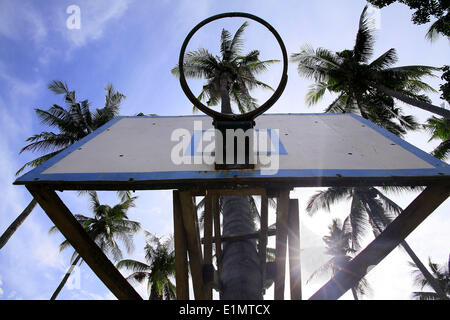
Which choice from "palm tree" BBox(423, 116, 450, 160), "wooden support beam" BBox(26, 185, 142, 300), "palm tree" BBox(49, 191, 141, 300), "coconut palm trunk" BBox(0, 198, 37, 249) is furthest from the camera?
"palm tree" BBox(49, 191, 141, 300)

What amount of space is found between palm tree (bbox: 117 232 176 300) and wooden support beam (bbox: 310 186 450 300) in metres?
14.4

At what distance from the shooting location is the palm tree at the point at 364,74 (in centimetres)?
1129

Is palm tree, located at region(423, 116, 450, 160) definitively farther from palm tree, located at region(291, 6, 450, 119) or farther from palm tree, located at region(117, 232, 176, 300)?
palm tree, located at region(117, 232, 176, 300)

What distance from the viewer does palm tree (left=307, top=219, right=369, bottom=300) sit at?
16188 millimetres

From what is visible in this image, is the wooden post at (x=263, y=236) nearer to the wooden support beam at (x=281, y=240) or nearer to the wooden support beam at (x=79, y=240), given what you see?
the wooden support beam at (x=281, y=240)

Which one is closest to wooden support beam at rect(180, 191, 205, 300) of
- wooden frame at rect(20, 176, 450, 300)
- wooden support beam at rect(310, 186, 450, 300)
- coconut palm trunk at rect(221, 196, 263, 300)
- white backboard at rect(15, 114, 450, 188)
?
wooden frame at rect(20, 176, 450, 300)

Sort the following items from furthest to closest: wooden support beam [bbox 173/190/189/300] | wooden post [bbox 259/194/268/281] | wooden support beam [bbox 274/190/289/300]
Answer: wooden post [bbox 259/194/268/281], wooden support beam [bbox 274/190/289/300], wooden support beam [bbox 173/190/189/300]

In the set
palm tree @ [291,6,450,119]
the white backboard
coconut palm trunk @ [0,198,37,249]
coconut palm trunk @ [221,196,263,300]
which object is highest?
palm tree @ [291,6,450,119]

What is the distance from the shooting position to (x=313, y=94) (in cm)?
1367

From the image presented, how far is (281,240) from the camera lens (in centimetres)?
268

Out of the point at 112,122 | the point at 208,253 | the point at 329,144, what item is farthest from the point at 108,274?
the point at 329,144

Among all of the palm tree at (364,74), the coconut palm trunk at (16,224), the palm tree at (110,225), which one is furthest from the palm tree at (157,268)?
the palm tree at (364,74)

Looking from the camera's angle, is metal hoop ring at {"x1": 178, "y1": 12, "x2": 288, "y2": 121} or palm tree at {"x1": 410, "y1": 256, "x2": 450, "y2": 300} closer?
metal hoop ring at {"x1": 178, "y1": 12, "x2": 288, "y2": 121}
